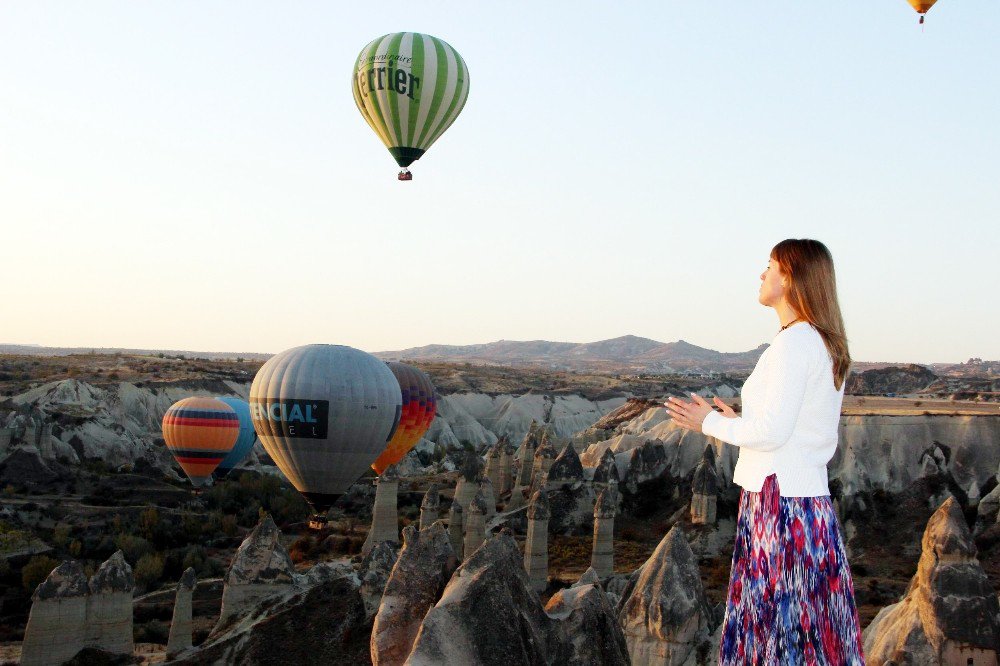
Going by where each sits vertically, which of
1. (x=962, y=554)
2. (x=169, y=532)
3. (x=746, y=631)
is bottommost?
(x=169, y=532)

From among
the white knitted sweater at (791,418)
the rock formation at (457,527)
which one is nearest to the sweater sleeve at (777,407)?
the white knitted sweater at (791,418)

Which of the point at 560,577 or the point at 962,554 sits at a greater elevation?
the point at 962,554

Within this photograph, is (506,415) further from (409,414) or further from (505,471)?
(409,414)

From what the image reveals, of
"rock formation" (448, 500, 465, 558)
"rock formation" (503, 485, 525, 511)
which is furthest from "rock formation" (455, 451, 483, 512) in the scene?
"rock formation" (503, 485, 525, 511)

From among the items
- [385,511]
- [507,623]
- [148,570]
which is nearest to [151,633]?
[385,511]

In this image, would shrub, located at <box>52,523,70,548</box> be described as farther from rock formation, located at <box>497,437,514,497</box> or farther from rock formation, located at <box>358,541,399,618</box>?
rock formation, located at <box>358,541,399,618</box>

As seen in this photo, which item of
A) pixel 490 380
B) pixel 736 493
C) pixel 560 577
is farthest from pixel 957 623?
pixel 490 380

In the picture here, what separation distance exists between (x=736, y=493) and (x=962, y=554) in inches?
1013

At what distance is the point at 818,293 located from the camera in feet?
11.9

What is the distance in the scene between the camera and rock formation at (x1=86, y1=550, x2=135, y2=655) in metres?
18.9

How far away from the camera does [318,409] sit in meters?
27.3

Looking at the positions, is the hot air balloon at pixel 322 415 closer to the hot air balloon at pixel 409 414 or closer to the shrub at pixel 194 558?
the hot air balloon at pixel 409 414

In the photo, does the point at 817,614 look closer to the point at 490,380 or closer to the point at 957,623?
the point at 957,623

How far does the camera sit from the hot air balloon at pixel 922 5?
2317cm
